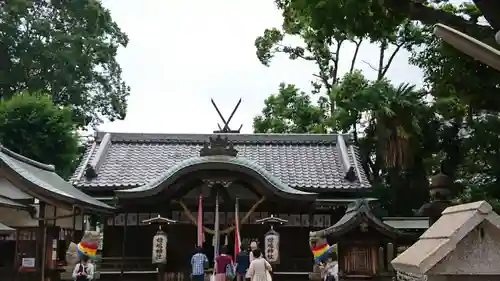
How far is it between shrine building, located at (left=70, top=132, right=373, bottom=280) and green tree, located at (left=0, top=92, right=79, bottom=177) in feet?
13.0

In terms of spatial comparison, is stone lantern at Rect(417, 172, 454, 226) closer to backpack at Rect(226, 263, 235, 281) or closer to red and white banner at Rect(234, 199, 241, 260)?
backpack at Rect(226, 263, 235, 281)

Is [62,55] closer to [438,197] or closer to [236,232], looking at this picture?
[236,232]

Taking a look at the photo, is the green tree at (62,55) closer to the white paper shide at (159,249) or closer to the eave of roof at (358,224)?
the white paper shide at (159,249)

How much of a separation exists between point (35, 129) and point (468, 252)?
75.0ft

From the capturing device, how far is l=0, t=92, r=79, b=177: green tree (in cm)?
2444

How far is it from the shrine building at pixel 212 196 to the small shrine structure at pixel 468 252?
12.5 meters

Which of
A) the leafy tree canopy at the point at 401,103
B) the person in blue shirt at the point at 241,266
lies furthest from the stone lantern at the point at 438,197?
the person in blue shirt at the point at 241,266

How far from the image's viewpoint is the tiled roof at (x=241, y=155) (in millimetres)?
19752

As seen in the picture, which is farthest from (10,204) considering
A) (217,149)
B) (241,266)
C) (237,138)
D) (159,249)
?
(237,138)

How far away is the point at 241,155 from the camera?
21.9 m

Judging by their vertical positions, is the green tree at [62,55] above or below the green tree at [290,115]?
above

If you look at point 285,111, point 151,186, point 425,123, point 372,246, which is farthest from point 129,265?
point 285,111

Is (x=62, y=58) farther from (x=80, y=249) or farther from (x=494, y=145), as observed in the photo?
(x=494, y=145)

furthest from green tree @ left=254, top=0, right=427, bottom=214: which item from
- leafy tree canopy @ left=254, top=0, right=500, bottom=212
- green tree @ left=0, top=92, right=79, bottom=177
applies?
green tree @ left=0, top=92, right=79, bottom=177
